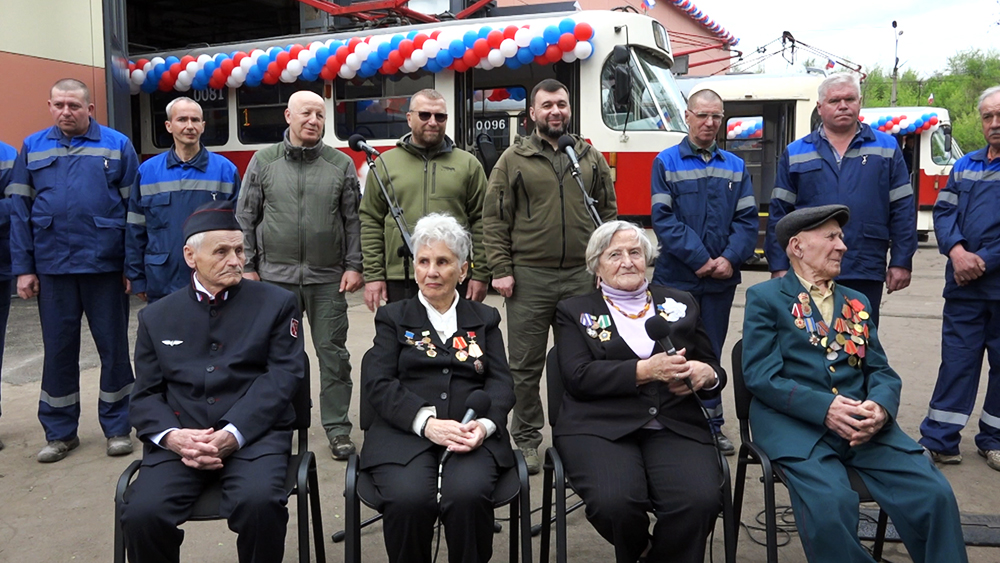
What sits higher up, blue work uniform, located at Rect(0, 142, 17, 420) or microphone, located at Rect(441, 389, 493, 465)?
blue work uniform, located at Rect(0, 142, 17, 420)

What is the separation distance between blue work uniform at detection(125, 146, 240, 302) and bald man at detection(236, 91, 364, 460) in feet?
0.88

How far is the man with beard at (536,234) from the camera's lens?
4164mm

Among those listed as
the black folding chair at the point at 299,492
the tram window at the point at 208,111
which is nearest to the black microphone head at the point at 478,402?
the black folding chair at the point at 299,492

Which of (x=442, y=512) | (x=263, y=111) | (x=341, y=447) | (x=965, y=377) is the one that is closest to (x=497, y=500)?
(x=442, y=512)

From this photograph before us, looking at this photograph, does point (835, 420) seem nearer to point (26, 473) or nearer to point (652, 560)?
point (652, 560)

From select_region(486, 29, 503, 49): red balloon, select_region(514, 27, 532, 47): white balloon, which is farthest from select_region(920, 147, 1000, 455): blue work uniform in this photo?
select_region(486, 29, 503, 49): red balloon

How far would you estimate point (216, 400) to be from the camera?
2916 millimetres

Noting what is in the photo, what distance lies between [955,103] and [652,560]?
5427 cm

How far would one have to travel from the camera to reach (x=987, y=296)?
4.24m

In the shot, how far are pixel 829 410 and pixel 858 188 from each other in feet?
5.70

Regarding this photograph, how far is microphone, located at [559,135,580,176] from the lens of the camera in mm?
3971

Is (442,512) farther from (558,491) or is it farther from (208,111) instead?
(208,111)

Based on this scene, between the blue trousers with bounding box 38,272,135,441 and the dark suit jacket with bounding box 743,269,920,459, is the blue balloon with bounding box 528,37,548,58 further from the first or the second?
the dark suit jacket with bounding box 743,269,920,459

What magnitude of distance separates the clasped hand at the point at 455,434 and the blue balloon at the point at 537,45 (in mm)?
6048
